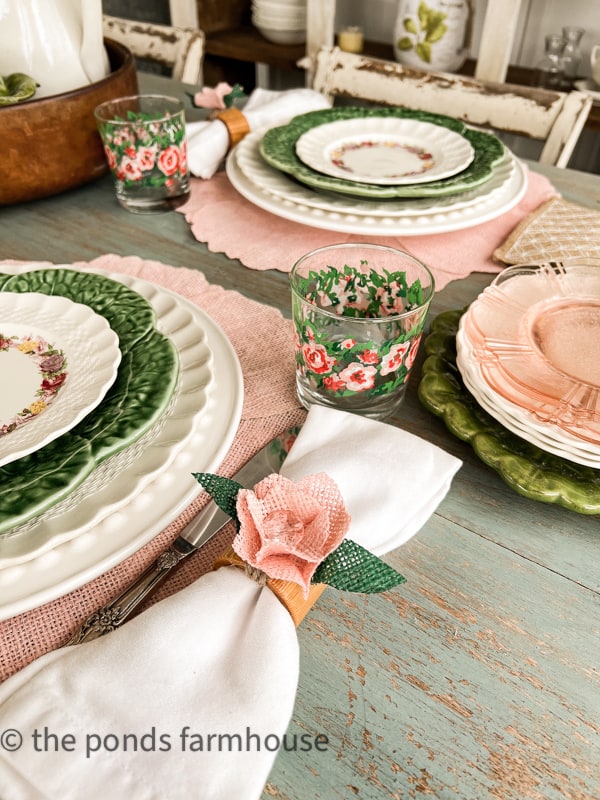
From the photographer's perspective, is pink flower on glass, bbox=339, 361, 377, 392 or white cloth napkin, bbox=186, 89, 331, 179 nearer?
pink flower on glass, bbox=339, 361, 377, 392

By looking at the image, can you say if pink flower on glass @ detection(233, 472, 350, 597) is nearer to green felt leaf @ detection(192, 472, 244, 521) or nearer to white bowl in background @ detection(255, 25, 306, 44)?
green felt leaf @ detection(192, 472, 244, 521)

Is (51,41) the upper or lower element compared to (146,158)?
upper

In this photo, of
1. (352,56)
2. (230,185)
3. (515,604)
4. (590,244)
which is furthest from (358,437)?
(352,56)

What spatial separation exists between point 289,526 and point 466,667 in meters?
0.12

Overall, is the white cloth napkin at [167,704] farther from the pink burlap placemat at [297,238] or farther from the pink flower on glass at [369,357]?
the pink burlap placemat at [297,238]

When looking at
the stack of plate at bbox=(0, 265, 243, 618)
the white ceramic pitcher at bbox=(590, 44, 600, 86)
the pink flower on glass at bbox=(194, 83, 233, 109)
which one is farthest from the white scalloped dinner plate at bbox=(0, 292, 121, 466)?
the white ceramic pitcher at bbox=(590, 44, 600, 86)

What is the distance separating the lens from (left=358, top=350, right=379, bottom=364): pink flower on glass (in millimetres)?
440

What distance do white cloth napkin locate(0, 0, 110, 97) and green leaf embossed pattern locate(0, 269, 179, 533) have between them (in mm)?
366

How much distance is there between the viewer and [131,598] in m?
0.36

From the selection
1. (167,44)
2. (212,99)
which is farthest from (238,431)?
(167,44)

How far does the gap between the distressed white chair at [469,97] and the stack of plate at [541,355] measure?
0.57 metres

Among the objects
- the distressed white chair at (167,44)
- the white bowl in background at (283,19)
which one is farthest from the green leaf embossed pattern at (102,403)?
the white bowl in background at (283,19)

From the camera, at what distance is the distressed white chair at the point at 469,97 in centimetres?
102

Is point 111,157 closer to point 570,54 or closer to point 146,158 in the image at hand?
point 146,158
